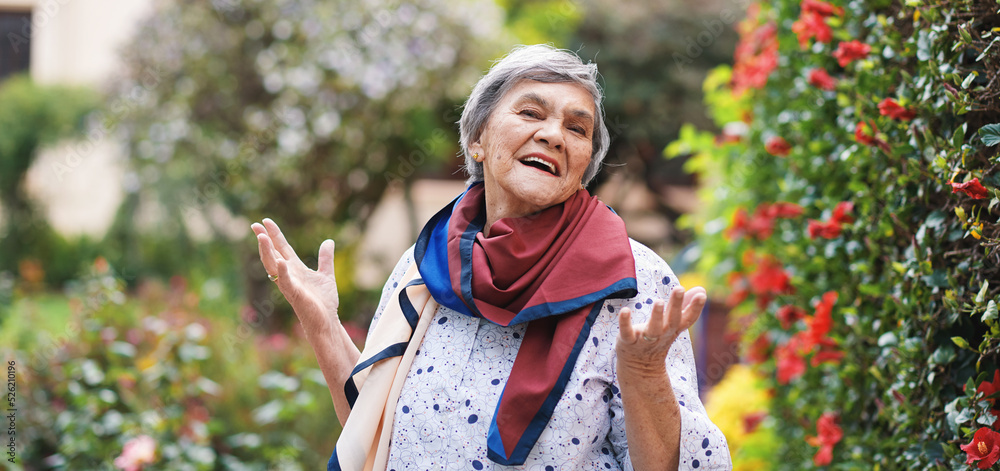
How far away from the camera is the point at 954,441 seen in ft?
6.42

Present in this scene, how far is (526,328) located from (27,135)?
1223cm

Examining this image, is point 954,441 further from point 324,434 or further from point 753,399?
point 324,434

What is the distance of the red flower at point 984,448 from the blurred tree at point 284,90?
6.47 metres

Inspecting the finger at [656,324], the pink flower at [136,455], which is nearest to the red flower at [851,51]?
the finger at [656,324]

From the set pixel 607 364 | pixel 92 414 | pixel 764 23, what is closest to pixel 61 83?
pixel 92 414

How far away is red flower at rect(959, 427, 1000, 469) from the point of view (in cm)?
169

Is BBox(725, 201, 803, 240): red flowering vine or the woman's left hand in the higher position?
the woman's left hand

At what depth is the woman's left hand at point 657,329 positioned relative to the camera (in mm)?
1480

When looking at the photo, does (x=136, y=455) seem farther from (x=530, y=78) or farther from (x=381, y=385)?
(x=530, y=78)

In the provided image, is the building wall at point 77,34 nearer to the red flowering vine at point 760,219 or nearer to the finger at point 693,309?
the red flowering vine at point 760,219

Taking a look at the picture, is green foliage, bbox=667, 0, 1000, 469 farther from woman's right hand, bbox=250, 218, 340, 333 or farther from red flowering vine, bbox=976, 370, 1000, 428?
woman's right hand, bbox=250, 218, 340, 333

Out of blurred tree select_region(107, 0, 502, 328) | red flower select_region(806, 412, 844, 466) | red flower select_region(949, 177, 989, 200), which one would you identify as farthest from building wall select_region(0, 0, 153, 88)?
red flower select_region(949, 177, 989, 200)

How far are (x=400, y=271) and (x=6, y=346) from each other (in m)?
3.96

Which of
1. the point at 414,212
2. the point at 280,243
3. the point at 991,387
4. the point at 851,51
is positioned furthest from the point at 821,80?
the point at 414,212
